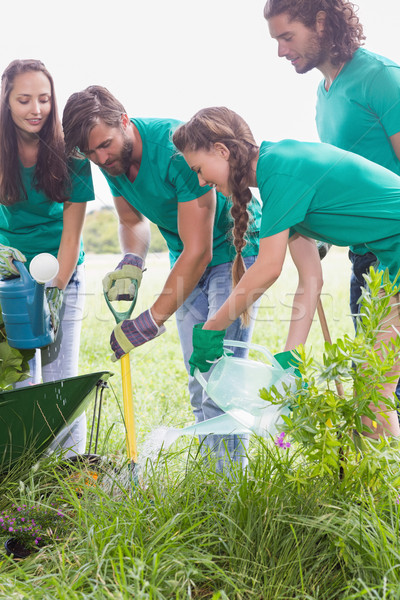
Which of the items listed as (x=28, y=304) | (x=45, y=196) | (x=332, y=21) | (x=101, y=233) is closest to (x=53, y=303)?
(x=28, y=304)

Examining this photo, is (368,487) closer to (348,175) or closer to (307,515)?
(307,515)

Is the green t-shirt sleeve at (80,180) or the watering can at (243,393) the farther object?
the green t-shirt sleeve at (80,180)

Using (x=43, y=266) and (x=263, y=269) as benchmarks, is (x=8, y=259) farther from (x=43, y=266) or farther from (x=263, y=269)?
(x=263, y=269)

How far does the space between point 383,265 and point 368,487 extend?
0.65 meters

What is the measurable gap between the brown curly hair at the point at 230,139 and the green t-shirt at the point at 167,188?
15cm

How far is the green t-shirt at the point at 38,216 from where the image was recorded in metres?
2.09

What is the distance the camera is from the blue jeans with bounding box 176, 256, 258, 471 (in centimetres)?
199

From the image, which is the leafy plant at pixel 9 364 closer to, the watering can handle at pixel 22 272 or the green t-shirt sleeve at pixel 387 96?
the watering can handle at pixel 22 272

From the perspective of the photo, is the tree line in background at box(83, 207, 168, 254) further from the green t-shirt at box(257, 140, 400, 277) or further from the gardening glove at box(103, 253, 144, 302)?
the green t-shirt at box(257, 140, 400, 277)

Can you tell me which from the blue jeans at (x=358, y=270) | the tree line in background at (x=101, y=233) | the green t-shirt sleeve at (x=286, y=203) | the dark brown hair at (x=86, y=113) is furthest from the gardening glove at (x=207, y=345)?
the tree line in background at (x=101, y=233)

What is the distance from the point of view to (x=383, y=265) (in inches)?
65.5

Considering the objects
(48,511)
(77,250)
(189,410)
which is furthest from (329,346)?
(189,410)

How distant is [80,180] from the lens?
208 centimetres

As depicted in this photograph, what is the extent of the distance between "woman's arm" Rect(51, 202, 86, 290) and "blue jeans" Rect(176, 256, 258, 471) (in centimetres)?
44
